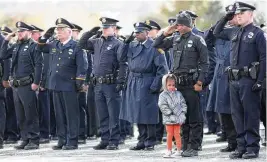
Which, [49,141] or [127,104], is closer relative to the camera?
[127,104]

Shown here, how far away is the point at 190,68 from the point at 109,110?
229cm

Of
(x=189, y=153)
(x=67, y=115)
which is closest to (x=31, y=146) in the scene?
(x=67, y=115)

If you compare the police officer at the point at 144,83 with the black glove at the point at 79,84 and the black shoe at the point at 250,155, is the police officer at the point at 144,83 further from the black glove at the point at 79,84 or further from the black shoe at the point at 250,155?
the black shoe at the point at 250,155

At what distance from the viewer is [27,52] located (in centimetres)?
1376

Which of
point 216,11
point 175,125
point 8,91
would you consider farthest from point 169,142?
point 216,11

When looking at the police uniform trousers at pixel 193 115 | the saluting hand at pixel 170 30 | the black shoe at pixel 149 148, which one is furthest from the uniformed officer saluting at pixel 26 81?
the police uniform trousers at pixel 193 115

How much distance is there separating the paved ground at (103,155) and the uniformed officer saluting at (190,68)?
34cm

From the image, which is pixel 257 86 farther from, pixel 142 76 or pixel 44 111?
pixel 44 111

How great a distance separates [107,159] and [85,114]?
4.14m

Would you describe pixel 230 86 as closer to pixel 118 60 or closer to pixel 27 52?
pixel 118 60

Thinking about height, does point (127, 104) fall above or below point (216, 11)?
below

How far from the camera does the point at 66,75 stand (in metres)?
13.4

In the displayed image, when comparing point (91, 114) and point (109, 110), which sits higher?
point (109, 110)

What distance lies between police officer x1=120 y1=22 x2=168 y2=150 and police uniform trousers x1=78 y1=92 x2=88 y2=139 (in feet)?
6.35
